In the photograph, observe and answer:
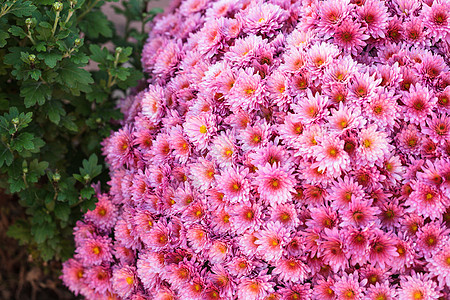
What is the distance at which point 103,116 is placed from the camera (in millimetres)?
2223

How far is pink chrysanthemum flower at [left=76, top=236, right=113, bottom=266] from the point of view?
6.46ft

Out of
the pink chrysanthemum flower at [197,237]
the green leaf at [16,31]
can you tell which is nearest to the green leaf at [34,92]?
the green leaf at [16,31]

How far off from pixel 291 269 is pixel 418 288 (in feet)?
1.26

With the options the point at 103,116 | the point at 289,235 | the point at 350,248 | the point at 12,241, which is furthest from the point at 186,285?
the point at 12,241

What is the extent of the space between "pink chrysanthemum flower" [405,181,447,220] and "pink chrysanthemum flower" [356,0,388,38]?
0.55m

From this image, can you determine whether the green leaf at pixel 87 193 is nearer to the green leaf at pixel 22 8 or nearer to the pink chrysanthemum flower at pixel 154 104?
the pink chrysanthemum flower at pixel 154 104

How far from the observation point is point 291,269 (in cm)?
157

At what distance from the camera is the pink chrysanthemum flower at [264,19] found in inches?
72.0

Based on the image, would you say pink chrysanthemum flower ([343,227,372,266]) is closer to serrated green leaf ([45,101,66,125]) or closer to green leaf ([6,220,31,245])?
serrated green leaf ([45,101,66,125])

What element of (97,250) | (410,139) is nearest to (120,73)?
(97,250)

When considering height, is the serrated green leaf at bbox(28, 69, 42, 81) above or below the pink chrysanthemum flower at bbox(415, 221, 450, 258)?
above

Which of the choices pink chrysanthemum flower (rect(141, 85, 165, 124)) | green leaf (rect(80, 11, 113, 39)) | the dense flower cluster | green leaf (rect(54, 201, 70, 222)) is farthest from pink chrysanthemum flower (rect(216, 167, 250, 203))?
green leaf (rect(80, 11, 113, 39))

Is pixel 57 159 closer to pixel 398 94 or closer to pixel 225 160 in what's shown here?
pixel 225 160

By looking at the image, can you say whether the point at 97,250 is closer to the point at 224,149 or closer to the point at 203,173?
the point at 203,173
